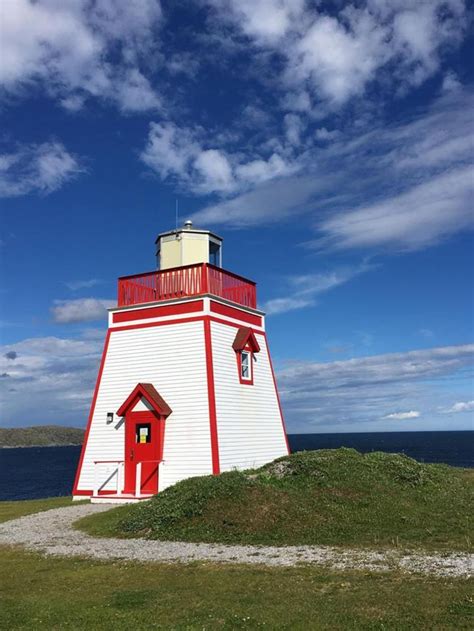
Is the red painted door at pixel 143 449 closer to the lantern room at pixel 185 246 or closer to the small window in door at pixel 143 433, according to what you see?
the small window in door at pixel 143 433

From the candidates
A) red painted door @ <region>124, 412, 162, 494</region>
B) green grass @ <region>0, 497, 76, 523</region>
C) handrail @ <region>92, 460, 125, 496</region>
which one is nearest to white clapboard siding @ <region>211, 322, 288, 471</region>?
red painted door @ <region>124, 412, 162, 494</region>

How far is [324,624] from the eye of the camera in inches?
265

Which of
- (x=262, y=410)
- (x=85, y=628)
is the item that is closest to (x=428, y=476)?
(x=262, y=410)

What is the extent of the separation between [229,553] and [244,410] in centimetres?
906

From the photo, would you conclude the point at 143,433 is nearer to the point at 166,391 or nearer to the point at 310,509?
the point at 166,391

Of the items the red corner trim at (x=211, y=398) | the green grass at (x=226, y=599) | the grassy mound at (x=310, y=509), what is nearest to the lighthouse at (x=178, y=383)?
the red corner trim at (x=211, y=398)

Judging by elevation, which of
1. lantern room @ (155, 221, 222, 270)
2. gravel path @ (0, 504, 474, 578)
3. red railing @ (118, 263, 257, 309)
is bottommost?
gravel path @ (0, 504, 474, 578)

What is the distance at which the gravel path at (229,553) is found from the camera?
9.39 metres

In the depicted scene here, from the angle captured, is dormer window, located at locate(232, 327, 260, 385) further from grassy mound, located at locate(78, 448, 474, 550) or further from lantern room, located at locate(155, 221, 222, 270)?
grassy mound, located at locate(78, 448, 474, 550)

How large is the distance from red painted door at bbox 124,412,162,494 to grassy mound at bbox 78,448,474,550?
212cm

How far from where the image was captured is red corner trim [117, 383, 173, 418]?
60.4 ft

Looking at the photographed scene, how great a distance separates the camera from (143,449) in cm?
1875

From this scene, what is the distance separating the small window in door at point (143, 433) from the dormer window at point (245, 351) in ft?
11.9

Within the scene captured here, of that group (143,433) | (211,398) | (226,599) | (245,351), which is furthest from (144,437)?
(226,599)
